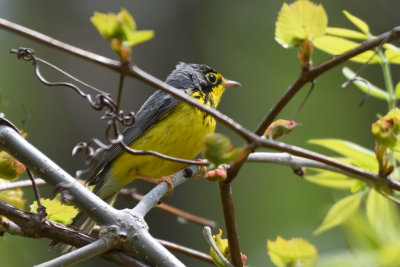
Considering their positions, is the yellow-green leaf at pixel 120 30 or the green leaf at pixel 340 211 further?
the green leaf at pixel 340 211

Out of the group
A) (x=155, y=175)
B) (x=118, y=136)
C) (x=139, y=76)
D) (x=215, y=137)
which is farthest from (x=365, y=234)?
(x=155, y=175)

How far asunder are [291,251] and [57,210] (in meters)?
0.88

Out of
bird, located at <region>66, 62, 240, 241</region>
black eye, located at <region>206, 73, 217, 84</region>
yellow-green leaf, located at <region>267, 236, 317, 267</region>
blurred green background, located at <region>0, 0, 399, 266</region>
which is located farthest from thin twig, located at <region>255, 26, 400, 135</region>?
blurred green background, located at <region>0, 0, 399, 266</region>

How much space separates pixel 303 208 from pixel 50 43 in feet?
25.7

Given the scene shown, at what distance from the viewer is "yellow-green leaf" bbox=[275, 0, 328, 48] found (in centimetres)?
136

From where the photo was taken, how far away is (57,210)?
181cm

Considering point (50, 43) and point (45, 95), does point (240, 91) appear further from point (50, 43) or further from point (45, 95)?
point (50, 43)

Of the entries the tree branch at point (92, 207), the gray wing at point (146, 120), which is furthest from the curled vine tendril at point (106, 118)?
the gray wing at point (146, 120)

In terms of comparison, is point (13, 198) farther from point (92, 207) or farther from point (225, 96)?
point (225, 96)

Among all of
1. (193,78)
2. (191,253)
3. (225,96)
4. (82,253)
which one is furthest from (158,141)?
(225,96)

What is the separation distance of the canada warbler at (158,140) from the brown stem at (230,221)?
2466 mm

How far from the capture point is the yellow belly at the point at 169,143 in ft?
13.3

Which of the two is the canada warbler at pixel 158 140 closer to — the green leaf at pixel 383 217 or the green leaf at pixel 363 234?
the green leaf at pixel 383 217

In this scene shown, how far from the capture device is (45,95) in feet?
27.0
